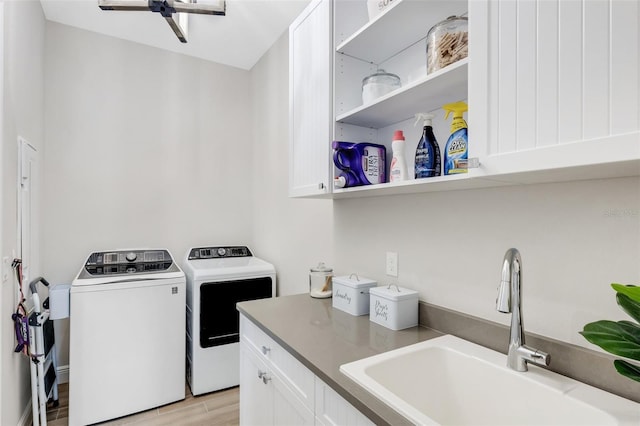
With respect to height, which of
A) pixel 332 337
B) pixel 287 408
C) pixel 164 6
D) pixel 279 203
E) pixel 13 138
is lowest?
pixel 287 408

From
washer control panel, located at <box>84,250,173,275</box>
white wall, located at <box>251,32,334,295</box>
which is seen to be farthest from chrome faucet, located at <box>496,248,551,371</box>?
washer control panel, located at <box>84,250,173,275</box>

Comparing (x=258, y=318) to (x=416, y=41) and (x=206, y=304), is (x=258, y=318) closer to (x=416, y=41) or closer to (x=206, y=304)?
(x=206, y=304)

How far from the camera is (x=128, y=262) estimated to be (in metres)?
2.60

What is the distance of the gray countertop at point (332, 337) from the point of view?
2.85 ft

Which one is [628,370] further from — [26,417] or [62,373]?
[62,373]

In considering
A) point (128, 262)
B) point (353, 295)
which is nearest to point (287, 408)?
point (353, 295)

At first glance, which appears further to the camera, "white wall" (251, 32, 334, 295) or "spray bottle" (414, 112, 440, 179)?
"white wall" (251, 32, 334, 295)

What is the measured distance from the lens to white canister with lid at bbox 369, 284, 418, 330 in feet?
4.35

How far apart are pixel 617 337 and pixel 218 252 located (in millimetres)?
2845

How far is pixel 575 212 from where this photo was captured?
3.06ft

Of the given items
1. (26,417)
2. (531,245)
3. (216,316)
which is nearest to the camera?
(531,245)

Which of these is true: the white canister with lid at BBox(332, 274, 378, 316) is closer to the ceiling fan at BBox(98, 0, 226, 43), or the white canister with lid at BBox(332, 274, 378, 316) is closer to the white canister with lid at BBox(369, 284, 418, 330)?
the white canister with lid at BBox(369, 284, 418, 330)

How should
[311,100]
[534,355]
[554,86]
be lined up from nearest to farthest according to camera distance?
1. [554,86]
2. [534,355]
3. [311,100]

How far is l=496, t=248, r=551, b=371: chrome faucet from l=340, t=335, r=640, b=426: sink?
44 millimetres
